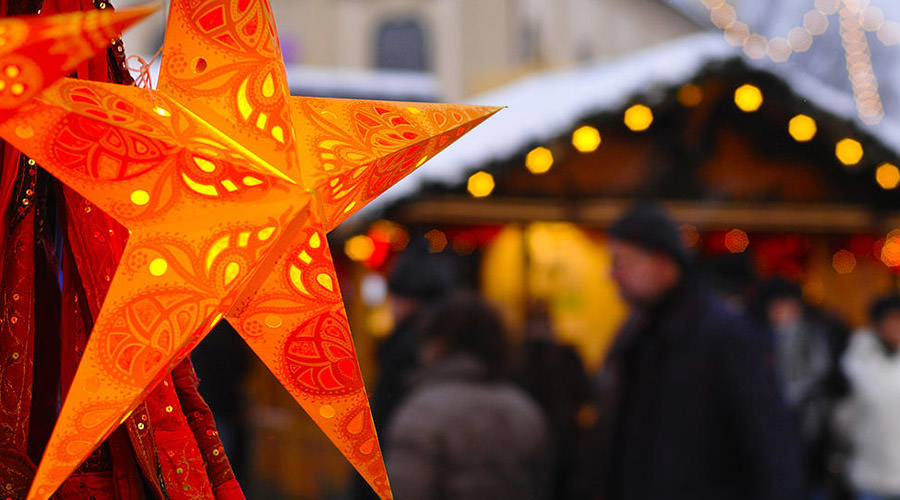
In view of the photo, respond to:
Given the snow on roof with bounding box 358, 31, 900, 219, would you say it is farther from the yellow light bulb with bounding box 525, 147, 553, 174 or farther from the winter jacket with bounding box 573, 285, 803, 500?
the winter jacket with bounding box 573, 285, 803, 500

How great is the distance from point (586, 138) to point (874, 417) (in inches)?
95.7

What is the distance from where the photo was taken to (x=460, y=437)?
284cm

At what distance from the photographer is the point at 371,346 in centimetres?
714

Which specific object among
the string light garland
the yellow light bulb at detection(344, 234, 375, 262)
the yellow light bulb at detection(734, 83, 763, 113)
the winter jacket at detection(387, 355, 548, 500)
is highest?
the winter jacket at detection(387, 355, 548, 500)

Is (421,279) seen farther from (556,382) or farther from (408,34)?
(408,34)

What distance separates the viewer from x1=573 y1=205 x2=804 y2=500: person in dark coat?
2.95m

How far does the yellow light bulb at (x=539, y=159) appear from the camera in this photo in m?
5.96

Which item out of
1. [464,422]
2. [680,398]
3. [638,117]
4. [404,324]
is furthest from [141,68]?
[638,117]

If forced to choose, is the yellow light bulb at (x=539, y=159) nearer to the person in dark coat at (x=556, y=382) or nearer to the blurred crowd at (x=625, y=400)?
the person in dark coat at (x=556, y=382)

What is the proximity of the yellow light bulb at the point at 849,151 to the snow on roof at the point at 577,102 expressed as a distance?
163mm

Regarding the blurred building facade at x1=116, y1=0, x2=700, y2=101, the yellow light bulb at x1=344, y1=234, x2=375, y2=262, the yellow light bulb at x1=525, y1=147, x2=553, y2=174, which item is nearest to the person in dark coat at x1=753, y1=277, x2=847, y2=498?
the yellow light bulb at x1=525, y1=147, x2=553, y2=174

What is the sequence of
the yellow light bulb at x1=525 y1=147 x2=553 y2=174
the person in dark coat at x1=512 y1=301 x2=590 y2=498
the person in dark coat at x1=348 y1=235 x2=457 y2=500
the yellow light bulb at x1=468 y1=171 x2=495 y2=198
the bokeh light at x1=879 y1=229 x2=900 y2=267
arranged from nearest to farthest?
the person in dark coat at x1=348 y1=235 x2=457 y2=500, the person in dark coat at x1=512 y1=301 x2=590 y2=498, the yellow light bulb at x1=468 y1=171 x2=495 y2=198, the yellow light bulb at x1=525 y1=147 x2=553 y2=174, the bokeh light at x1=879 y1=229 x2=900 y2=267

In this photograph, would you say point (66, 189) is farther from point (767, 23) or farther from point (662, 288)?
point (767, 23)

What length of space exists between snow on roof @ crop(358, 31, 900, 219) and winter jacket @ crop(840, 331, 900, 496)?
2.04 metres
